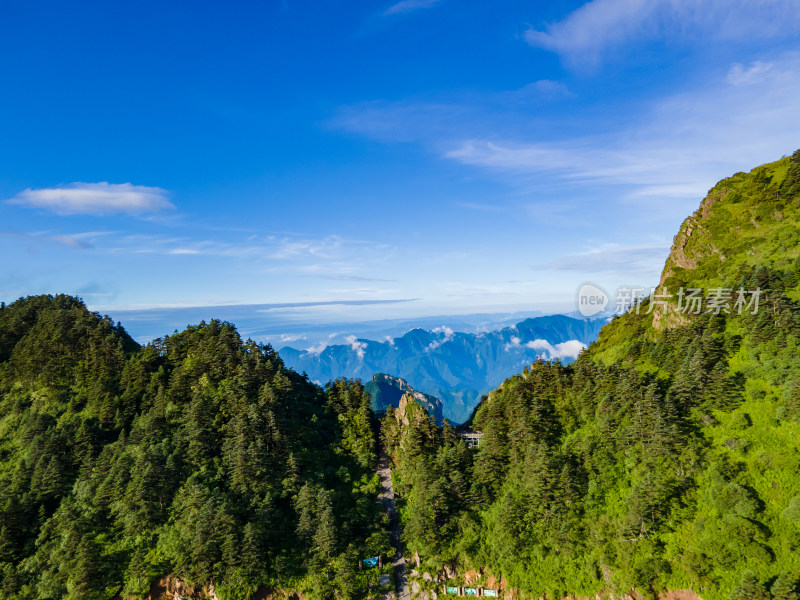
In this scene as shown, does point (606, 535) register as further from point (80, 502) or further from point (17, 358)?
point (17, 358)

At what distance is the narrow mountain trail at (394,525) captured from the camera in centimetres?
6725

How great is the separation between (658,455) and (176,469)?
284 feet

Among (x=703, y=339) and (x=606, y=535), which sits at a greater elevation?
(x=703, y=339)

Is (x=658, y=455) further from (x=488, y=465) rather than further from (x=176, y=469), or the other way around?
(x=176, y=469)

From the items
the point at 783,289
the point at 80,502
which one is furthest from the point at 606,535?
the point at 80,502

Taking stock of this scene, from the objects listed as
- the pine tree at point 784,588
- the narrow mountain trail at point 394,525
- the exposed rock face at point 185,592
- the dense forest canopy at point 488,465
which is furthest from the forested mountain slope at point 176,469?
the pine tree at point 784,588

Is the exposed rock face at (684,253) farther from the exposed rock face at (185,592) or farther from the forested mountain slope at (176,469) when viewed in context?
the exposed rock face at (185,592)

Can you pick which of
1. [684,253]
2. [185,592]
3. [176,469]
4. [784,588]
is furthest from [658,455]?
[176,469]

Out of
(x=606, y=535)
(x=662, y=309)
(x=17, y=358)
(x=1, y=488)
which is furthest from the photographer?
(x=17, y=358)

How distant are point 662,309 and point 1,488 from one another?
14504cm

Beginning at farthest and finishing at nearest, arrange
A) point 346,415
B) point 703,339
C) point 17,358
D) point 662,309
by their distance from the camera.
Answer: point 17,358
point 346,415
point 662,309
point 703,339

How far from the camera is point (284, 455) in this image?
84.4 m

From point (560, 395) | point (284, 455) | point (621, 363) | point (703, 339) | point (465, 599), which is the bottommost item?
point (465, 599)

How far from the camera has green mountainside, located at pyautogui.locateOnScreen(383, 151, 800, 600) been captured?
189ft
